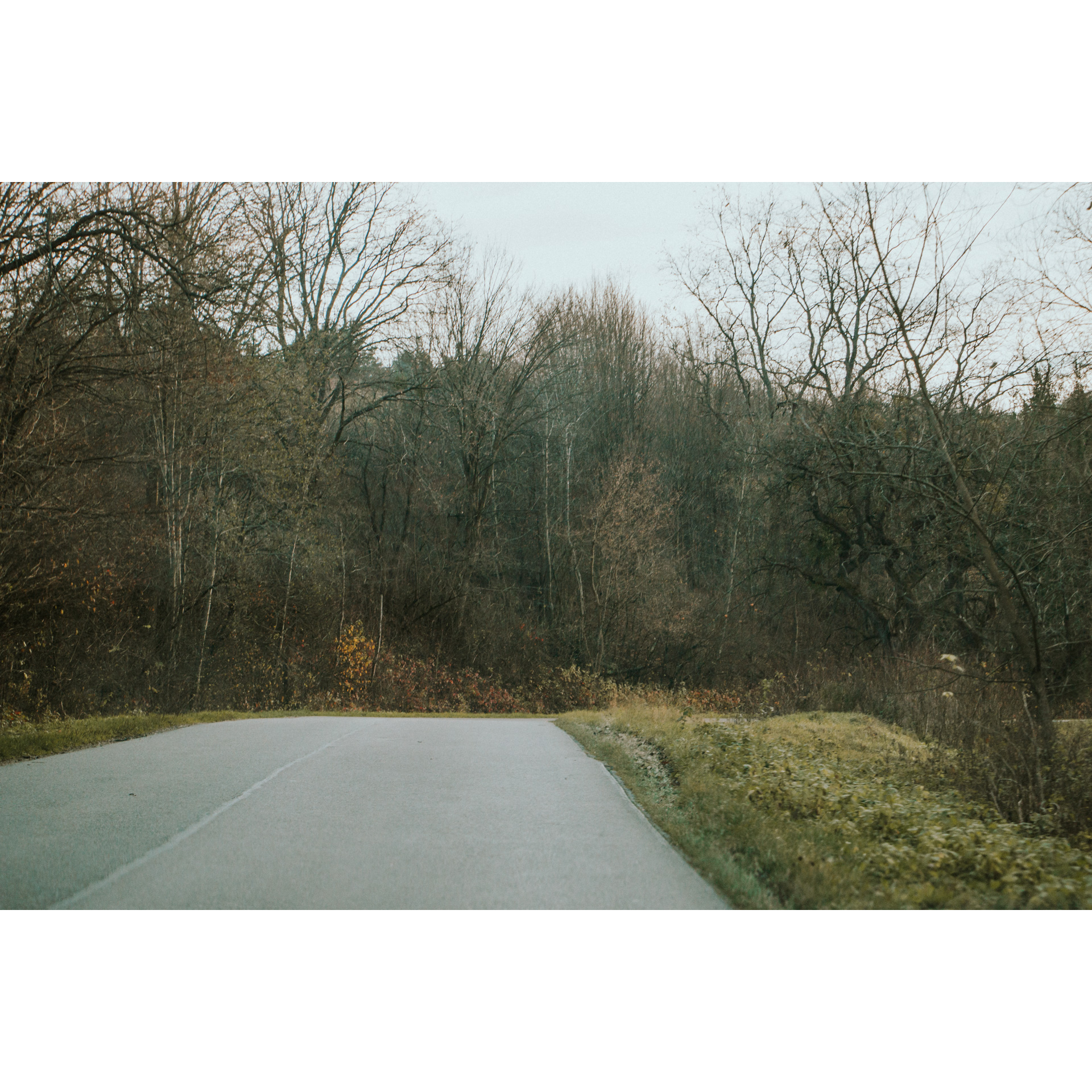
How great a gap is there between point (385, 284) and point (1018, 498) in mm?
24879

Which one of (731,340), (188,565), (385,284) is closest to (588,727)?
(188,565)

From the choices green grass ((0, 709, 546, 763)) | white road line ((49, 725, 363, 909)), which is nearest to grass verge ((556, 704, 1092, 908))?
white road line ((49, 725, 363, 909))

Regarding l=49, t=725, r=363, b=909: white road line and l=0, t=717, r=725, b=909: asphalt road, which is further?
l=0, t=717, r=725, b=909: asphalt road

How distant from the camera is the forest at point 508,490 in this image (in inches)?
430

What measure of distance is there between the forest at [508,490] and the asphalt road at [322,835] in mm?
3840

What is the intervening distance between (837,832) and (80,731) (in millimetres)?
9964

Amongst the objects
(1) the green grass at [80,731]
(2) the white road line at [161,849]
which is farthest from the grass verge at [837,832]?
(1) the green grass at [80,731]

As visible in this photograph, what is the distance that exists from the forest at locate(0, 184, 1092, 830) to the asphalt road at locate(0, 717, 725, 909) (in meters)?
3.84

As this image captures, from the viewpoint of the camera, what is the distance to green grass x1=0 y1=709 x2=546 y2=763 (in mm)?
10844

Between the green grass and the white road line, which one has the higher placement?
the white road line

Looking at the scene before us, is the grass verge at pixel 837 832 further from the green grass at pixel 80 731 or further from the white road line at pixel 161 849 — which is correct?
the green grass at pixel 80 731

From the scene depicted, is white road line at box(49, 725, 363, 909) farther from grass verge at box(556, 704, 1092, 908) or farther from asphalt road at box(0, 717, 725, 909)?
grass verge at box(556, 704, 1092, 908)

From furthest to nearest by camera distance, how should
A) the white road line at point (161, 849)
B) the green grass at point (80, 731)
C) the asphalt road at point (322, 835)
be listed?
the green grass at point (80, 731), the asphalt road at point (322, 835), the white road line at point (161, 849)

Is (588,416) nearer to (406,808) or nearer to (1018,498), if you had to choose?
(1018,498)
